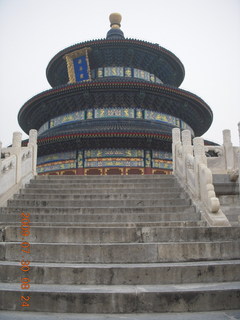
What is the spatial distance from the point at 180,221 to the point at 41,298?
155 inches

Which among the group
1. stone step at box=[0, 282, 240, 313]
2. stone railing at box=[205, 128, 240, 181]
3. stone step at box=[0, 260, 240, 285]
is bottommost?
stone step at box=[0, 282, 240, 313]

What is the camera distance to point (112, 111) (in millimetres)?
21078

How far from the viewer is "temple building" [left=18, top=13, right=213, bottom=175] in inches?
740

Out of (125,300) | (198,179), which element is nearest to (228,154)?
(198,179)

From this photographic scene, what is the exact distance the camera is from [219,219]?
6.55 m

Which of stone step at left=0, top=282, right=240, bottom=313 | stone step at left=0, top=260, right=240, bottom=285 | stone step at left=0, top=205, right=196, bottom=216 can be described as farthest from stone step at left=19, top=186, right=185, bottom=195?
stone step at left=0, top=282, right=240, bottom=313

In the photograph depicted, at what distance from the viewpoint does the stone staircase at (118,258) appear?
143 inches

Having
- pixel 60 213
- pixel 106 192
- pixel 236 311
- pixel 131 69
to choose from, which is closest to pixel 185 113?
pixel 131 69

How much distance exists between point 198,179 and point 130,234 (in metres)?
3.04

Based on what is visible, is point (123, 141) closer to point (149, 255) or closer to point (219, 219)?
point (219, 219)

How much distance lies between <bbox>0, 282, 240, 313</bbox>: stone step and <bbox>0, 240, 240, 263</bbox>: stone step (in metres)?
1.19

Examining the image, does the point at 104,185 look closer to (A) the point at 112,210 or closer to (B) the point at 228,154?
(A) the point at 112,210

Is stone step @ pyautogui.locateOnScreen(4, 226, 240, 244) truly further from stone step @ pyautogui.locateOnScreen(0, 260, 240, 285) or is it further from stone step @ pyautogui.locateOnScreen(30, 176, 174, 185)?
stone step @ pyautogui.locateOnScreen(30, 176, 174, 185)

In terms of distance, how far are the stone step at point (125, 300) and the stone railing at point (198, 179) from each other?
2.95m
